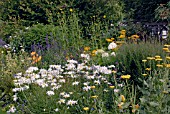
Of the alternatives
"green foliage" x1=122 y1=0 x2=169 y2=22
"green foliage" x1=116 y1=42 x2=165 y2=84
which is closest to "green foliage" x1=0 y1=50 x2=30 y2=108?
"green foliage" x1=116 y1=42 x2=165 y2=84

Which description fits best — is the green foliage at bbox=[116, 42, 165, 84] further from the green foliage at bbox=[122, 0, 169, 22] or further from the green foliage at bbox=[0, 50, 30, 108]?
the green foliage at bbox=[122, 0, 169, 22]

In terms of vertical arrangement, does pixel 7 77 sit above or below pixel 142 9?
below

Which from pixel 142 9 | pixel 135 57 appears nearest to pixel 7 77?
pixel 135 57

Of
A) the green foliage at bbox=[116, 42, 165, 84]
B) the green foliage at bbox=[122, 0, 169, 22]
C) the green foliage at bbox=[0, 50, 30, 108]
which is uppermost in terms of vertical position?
the green foliage at bbox=[122, 0, 169, 22]

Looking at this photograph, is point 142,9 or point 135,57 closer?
point 135,57

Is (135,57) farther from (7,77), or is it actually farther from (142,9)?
(142,9)

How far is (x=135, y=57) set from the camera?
513cm

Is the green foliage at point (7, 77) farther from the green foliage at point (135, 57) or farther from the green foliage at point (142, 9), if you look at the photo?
the green foliage at point (142, 9)

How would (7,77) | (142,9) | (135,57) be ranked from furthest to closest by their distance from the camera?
1. (142,9)
2. (7,77)
3. (135,57)

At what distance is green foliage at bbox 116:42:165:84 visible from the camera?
5.01 meters

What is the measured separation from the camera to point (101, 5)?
916cm

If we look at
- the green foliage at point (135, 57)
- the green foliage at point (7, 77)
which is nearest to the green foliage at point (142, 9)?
the green foliage at point (135, 57)

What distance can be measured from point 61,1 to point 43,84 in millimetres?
5237

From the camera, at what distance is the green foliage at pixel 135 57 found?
5.01 m
